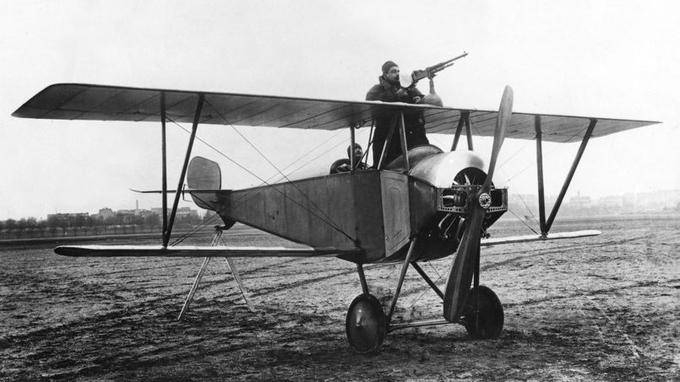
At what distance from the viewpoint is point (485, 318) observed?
739cm

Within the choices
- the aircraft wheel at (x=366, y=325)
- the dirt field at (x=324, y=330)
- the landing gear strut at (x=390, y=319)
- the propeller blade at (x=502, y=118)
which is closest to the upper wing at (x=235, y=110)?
the propeller blade at (x=502, y=118)

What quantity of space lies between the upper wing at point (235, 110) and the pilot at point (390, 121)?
0.65 feet

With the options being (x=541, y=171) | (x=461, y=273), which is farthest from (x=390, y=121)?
(x=541, y=171)

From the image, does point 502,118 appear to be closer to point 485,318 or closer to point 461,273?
point 461,273

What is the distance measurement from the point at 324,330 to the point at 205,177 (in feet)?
15.3

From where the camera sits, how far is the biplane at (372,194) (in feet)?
20.3

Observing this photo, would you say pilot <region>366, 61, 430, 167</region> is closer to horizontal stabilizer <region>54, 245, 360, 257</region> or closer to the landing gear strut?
horizontal stabilizer <region>54, 245, 360, 257</region>

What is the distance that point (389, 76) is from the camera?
26.9 feet

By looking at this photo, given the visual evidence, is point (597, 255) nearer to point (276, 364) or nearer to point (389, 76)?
point (389, 76)

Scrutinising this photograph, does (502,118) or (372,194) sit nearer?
(502,118)

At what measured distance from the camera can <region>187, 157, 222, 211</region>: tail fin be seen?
1123 centimetres

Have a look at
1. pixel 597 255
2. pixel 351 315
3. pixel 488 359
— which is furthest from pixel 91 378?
pixel 597 255

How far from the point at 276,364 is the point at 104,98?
3717mm

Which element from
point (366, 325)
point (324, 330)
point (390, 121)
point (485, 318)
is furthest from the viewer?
point (324, 330)
